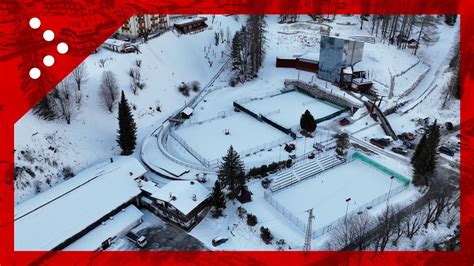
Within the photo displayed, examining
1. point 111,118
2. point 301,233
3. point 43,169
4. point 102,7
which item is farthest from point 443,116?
point 102,7

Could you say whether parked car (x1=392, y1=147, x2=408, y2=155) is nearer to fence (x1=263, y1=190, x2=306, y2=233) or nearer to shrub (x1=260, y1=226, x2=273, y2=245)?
fence (x1=263, y1=190, x2=306, y2=233)

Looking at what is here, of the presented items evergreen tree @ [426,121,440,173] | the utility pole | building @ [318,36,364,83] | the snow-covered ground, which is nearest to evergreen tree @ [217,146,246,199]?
the snow-covered ground

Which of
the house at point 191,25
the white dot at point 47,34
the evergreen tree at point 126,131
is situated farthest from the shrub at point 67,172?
the house at point 191,25

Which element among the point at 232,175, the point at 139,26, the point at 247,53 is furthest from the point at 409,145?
the point at 139,26

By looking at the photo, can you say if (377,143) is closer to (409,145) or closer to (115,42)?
(409,145)

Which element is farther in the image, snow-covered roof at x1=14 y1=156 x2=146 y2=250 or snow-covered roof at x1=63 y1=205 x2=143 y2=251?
snow-covered roof at x1=63 y1=205 x2=143 y2=251

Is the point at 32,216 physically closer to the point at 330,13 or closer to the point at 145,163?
the point at 145,163

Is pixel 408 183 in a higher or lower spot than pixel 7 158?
lower
